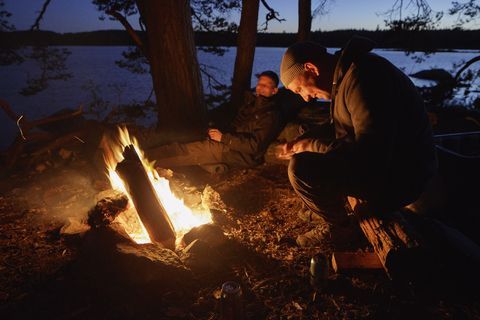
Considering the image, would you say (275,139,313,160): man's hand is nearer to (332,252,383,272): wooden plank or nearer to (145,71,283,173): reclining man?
(332,252,383,272): wooden plank

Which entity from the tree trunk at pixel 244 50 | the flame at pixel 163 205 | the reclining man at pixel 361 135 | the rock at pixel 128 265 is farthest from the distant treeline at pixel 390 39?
the rock at pixel 128 265

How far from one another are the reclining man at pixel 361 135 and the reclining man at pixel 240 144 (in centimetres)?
188

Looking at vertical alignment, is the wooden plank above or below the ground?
above

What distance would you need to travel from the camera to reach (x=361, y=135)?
1.96m

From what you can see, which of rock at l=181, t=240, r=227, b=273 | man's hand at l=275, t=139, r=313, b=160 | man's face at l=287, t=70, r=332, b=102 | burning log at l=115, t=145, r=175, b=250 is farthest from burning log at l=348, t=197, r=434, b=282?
burning log at l=115, t=145, r=175, b=250

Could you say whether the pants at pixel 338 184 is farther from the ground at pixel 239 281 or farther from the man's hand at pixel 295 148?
the ground at pixel 239 281

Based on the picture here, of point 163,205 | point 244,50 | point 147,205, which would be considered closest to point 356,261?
point 147,205

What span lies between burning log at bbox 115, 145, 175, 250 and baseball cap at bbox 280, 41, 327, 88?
1782 millimetres

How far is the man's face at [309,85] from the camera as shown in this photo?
2396 millimetres

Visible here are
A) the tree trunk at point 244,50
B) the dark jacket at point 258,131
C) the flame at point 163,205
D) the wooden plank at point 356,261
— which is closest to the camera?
the wooden plank at point 356,261

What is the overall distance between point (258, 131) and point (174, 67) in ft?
7.22

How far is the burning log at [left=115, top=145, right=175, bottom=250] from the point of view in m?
2.75

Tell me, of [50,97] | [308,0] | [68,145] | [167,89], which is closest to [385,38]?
[308,0]

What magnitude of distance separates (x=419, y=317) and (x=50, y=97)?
65.5 ft
